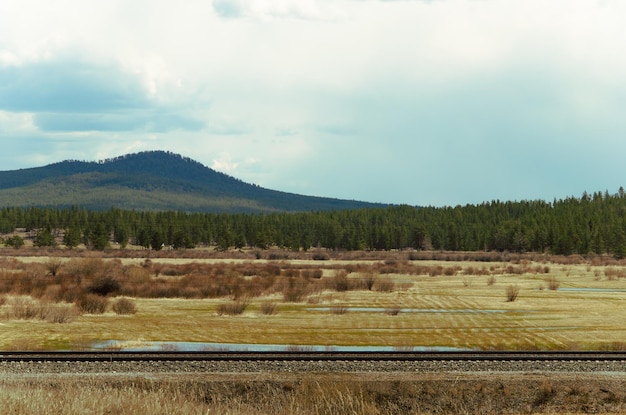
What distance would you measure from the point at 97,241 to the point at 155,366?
128 metres

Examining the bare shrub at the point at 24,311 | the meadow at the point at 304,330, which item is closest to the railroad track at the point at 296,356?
the meadow at the point at 304,330

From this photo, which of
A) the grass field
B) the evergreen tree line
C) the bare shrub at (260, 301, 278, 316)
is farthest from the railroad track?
the evergreen tree line

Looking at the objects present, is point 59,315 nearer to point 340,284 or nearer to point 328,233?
point 340,284

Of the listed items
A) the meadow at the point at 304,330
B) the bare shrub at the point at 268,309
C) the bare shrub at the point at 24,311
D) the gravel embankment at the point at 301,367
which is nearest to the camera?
the meadow at the point at 304,330

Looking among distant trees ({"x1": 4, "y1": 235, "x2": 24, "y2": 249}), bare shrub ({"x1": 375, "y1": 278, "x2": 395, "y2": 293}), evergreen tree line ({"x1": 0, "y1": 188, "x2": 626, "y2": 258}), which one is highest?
evergreen tree line ({"x1": 0, "y1": 188, "x2": 626, "y2": 258})

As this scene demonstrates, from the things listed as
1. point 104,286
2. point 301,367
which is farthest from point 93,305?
point 301,367

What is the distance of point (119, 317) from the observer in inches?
1451

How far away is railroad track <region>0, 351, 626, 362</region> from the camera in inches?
917

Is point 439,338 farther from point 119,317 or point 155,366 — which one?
point 119,317

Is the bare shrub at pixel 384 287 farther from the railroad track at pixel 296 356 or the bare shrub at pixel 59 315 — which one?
the railroad track at pixel 296 356

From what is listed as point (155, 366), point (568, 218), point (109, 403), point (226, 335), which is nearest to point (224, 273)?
point (226, 335)

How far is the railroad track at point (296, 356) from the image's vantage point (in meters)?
23.3

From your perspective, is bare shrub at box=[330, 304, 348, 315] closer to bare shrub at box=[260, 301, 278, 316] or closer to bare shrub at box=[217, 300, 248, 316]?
bare shrub at box=[260, 301, 278, 316]

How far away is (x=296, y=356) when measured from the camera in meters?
24.1
